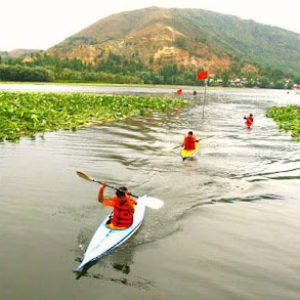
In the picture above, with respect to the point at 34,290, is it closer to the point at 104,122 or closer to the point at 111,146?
the point at 111,146

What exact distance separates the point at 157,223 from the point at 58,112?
21623mm

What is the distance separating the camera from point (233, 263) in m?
9.25

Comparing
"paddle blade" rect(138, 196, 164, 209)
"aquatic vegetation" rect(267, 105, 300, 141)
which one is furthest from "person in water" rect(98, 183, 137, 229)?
"aquatic vegetation" rect(267, 105, 300, 141)

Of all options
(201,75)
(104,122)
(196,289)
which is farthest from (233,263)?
(201,75)

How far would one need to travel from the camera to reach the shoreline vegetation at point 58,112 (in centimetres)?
2465

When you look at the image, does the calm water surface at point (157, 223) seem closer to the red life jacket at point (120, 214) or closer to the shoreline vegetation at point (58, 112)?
the red life jacket at point (120, 214)

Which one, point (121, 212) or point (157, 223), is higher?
point (121, 212)

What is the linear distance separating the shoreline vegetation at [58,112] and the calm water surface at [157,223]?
3223mm

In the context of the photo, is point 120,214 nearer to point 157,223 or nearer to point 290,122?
point 157,223

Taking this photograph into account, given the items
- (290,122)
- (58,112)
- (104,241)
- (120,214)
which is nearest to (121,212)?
(120,214)

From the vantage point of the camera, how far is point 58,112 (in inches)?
1245

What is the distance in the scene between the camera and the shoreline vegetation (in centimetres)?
2465

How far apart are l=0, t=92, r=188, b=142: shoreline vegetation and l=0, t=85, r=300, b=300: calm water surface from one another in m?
3.22

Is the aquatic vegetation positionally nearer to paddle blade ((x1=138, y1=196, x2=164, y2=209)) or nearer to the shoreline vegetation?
the shoreline vegetation
